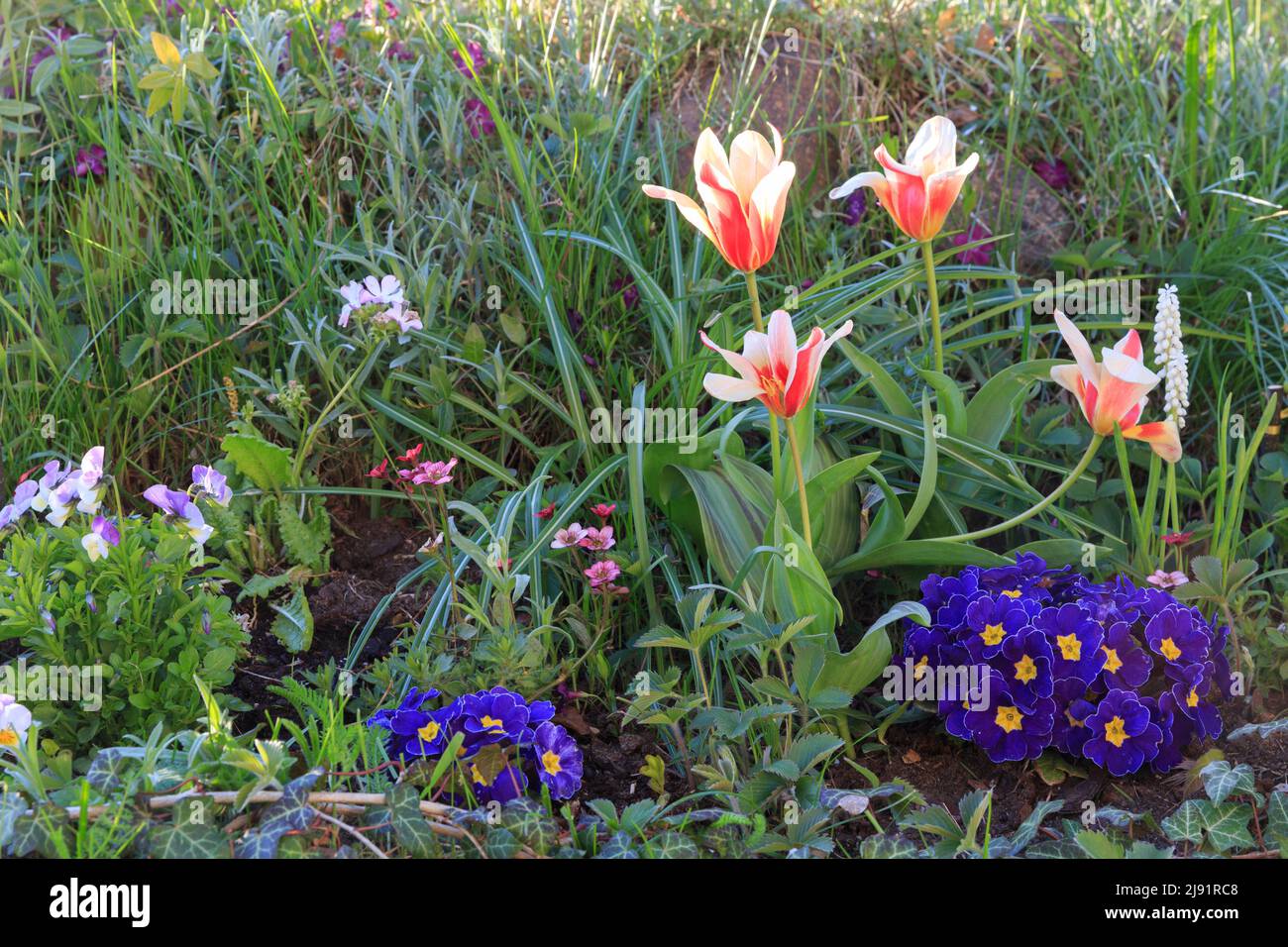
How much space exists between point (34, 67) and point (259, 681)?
187 centimetres

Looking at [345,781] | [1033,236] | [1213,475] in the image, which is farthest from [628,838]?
[1033,236]

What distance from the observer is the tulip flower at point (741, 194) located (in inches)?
72.2

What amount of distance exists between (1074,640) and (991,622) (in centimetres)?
13

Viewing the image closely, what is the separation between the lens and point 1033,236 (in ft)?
10.3

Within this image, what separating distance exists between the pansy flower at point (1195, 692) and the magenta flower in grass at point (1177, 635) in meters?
0.02

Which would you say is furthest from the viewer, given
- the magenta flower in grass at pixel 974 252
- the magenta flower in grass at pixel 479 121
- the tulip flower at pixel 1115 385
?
the magenta flower in grass at pixel 479 121

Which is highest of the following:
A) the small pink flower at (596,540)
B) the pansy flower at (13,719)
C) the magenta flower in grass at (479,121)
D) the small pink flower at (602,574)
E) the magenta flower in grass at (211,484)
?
the magenta flower in grass at (479,121)

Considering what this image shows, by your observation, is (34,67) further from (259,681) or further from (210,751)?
(210,751)

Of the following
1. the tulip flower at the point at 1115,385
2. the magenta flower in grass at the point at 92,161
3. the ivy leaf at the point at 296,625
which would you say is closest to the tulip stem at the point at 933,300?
the tulip flower at the point at 1115,385

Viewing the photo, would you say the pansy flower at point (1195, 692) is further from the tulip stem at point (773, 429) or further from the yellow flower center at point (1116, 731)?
the tulip stem at point (773, 429)

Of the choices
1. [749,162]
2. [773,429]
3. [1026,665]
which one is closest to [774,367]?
[773,429]

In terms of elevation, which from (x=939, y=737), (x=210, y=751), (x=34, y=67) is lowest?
(x=939, y=737)

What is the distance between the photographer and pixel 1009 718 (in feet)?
6.22

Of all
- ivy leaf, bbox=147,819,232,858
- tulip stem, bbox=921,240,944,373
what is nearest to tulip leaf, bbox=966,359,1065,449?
tulip stem, bbox=921,240,944,373
